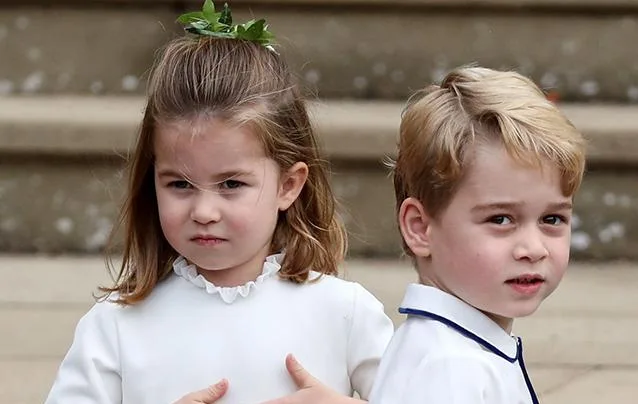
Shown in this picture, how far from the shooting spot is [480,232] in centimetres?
204

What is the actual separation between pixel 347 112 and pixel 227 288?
2.28m

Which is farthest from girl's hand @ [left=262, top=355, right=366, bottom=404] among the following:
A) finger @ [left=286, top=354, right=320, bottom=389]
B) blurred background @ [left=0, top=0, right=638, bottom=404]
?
blurred background @ [left=0, top=0, right=638, bottom=404]

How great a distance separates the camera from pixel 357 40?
4.84 m

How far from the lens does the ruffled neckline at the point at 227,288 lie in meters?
2.43

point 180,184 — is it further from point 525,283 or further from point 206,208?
point 525,283

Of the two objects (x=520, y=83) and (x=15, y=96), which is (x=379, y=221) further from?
(x=520, y=83)

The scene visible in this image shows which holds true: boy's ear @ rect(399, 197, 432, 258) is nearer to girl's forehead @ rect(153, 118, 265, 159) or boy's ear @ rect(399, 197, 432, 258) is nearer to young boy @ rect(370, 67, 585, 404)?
young boy @ rect(370, 67, 585, 404)

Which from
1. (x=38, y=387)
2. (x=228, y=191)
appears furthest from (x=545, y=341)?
(x=228, y=191)

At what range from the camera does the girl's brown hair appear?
2.36 metres

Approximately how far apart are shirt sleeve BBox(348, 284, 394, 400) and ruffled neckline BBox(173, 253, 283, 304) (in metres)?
0.16

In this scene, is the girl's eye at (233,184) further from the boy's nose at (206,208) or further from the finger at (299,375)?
the finger at (299,375)

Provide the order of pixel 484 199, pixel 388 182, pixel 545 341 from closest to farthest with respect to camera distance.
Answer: pixel 484 199
pixel 545 341
pixel 388 182

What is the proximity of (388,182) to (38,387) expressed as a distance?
159 centimetres

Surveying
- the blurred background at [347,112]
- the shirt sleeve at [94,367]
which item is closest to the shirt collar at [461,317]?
the shirt sleeve at [94,367]
